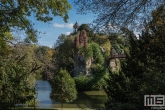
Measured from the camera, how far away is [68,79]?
582 inches

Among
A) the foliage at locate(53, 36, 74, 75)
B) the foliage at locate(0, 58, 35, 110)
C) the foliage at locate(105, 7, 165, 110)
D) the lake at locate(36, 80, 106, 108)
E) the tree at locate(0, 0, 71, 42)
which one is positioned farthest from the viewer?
the foliage at locate(53, 36, 74, 75)

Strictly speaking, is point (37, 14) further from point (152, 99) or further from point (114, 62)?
point (114, 62)

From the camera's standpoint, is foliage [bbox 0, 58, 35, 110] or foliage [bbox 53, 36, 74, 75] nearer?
foliage [bbox 0, 58, 35, 110]

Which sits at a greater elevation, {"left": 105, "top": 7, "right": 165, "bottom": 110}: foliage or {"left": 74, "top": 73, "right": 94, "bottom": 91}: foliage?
{"left": 105, "top": 7, "right": 165, "bottom": 110}: foliage

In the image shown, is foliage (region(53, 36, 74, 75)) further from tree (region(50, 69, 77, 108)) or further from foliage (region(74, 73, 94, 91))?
tree (region(50, 69, 77, 108))

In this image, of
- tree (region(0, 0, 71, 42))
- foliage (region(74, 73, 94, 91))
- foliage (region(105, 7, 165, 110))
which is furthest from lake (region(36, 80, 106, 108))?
tree (region(0, 0, 71, 42))

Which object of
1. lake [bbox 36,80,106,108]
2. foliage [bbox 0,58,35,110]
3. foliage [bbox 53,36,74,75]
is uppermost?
foliage [bbox 53,36,74,75]

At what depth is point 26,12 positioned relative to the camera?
6922 mm

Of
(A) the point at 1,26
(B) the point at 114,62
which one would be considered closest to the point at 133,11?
(A) the point at 1,26

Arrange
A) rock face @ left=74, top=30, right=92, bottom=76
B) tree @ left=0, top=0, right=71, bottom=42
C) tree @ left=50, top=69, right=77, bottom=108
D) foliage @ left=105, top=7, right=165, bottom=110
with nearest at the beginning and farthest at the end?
1. tree @ left=0, top=0, right=71, bottom=42
2. foliage @ left=105, top=7, right=165, bottom=110
3. tree @ left=50, top=69, right=77, bottom=108
4. rock face @ left=74, top=30, right=92, bottom=76

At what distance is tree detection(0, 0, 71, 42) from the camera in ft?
21.3

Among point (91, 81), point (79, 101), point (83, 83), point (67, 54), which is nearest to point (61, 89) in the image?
point (79, 101)

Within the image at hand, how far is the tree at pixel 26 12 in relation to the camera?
21.3 ft

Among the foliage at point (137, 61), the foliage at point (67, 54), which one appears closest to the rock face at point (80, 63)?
the foliage at point (67, 54)
